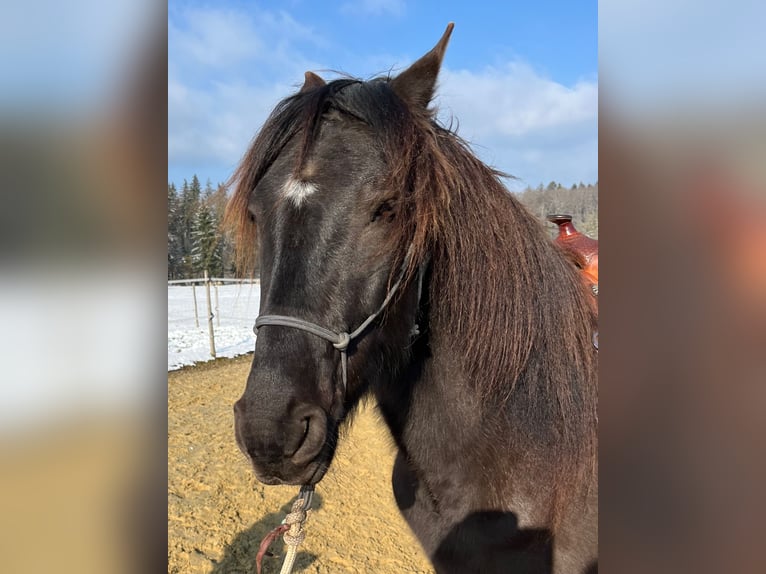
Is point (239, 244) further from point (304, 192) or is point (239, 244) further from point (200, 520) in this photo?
point (200, 520)

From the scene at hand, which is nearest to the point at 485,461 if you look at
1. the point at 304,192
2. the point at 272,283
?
the point at 272,283

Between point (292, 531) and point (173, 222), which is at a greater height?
point (173, 222)

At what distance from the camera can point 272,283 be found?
4.50 ft

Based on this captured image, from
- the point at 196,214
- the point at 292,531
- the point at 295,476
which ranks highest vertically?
the point at 196,214

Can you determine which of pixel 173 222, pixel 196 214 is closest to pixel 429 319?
pixel 173 222

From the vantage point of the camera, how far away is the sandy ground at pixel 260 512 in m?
3.81

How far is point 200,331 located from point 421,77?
13.0 meters

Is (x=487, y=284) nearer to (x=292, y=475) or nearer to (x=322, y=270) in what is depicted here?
(x=322, y=270)

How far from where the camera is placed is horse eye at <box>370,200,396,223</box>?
1428 mm

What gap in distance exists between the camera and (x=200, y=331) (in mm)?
13281

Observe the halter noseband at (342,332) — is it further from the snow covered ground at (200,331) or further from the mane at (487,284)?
the snow covered ground at (200,331)
